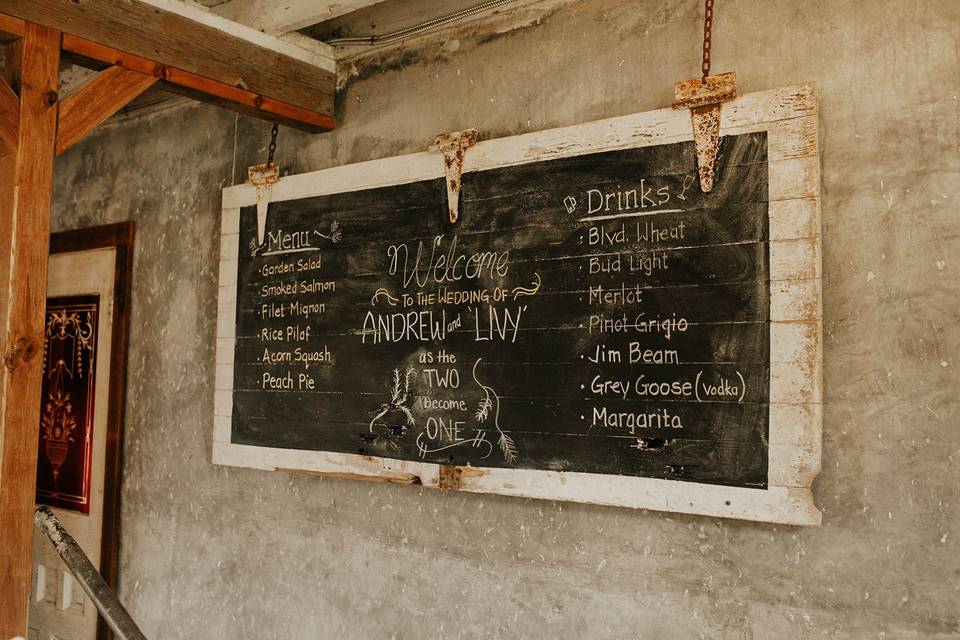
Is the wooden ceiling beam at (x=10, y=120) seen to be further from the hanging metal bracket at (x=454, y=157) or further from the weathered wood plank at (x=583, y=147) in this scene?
the hanging metal bracket at (x=454, y=157)

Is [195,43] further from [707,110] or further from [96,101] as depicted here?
[707,110]

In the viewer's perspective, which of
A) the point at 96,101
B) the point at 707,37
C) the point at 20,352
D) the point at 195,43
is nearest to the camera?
the point at 20,352

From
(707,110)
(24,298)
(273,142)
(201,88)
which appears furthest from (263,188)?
(707,110)

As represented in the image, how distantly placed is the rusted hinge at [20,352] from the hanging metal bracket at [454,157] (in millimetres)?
1251

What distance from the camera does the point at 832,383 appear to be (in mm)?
1962

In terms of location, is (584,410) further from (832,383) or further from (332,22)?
(332,22)

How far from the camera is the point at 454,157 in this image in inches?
100

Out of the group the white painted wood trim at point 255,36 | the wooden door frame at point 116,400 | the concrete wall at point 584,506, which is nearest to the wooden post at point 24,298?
the white painted wood trim at point 255,36

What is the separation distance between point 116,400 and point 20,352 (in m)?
1.53

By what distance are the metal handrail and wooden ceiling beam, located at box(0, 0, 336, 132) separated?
4.41ft

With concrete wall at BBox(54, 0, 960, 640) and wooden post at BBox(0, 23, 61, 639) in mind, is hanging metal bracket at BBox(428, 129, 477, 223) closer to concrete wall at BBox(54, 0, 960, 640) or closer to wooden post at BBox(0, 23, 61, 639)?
concrete wall at BBox(54, 0, 960, 640)

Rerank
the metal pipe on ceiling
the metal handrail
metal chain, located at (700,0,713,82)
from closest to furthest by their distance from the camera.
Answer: the metal handrail, metal chain, located at (700,0,713,82), the metal pipe on ceiling

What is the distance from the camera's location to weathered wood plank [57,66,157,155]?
7.30ft

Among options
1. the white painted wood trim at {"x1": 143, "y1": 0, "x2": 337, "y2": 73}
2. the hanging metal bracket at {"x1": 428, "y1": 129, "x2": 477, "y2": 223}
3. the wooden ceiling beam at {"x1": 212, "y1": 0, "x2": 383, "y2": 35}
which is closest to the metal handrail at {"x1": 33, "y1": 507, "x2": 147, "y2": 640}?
the hanging metal bracket at {"x1": 428, "y1": 129, "x2": 477, "y2": 223}
